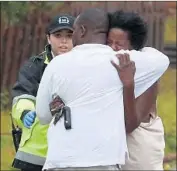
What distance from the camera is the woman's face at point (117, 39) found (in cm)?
488

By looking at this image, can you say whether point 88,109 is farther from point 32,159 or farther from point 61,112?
point 32,159

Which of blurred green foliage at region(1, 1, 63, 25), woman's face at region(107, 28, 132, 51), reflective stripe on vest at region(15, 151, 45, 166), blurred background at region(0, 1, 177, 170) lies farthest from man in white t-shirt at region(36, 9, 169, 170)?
blurred background at region(0, 1, 177, 170)

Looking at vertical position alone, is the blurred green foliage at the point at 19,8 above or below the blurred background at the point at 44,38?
above

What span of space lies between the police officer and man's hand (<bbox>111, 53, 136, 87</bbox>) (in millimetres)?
1015

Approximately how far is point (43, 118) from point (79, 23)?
548 mm

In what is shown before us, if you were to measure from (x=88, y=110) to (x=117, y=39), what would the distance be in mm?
491

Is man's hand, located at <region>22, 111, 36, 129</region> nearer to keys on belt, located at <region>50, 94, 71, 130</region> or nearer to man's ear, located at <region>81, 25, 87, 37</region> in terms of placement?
keys on belt, located at <region>50, 94, 71, 130</region>

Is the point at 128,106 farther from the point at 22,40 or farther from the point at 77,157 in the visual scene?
the point at 22,40

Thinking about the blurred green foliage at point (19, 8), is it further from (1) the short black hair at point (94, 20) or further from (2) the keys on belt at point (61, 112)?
(2) the keys on belt at point (61, 112)

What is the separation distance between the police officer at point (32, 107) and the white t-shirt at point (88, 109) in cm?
89

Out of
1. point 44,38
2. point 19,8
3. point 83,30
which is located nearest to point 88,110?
point 83,30

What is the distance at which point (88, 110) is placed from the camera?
182 inches

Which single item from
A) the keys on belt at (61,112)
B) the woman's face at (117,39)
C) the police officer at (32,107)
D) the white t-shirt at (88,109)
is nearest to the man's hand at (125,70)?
the white t-shirt at (88,109)

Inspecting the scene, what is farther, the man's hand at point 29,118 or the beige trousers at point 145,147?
the man's hand at point 29,118
